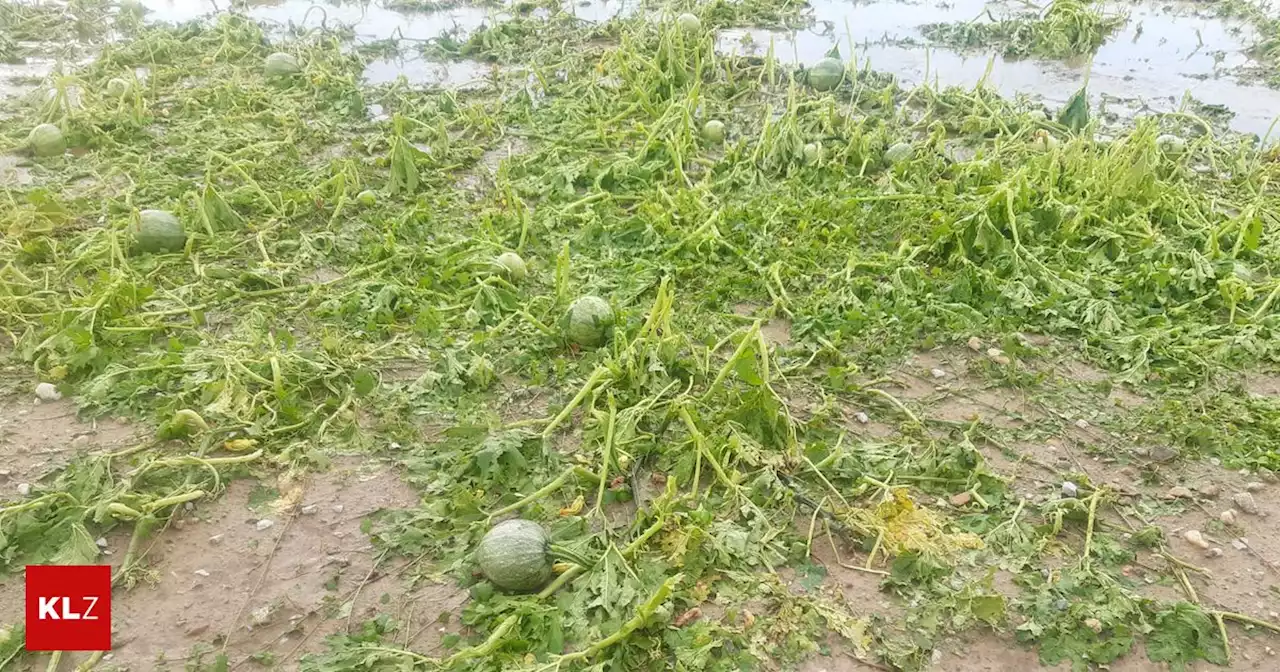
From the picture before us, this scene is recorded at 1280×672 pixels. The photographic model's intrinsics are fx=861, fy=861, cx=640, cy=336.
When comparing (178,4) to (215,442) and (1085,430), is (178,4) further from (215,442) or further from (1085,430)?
(1085,430)

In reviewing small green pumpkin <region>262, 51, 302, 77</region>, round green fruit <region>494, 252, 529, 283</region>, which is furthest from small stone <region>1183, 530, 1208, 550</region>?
small green pumpkin <region>262, 51, 302, 77</region>

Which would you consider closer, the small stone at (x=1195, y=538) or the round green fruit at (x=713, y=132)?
the small stone at (x=1195, y=538)

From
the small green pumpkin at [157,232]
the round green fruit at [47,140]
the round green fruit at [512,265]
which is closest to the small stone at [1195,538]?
the round green fruit at [512,265]

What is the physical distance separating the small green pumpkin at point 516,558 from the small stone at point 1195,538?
290cm

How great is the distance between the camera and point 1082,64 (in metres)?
9.48

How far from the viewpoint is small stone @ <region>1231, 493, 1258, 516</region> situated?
4070mm

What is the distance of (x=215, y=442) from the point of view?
171 inches

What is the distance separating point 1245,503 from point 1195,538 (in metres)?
0.41

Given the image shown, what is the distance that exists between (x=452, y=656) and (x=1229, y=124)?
8.55m

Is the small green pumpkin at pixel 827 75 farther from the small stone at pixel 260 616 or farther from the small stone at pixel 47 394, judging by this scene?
the small stone at pixel 260 616

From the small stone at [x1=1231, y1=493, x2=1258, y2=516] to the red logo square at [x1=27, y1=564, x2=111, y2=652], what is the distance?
16.5 feet

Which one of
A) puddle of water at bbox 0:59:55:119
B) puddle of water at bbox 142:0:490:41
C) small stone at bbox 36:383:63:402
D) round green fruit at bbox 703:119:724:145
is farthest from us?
puddle of water at bbox 142:0:490:41

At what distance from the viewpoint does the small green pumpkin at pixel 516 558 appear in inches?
140

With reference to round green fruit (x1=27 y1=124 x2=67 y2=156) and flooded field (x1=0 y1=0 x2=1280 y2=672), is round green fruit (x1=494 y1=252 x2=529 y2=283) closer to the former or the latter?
flooded field (x1=0 y1=0 x2=1280 y2=672)
